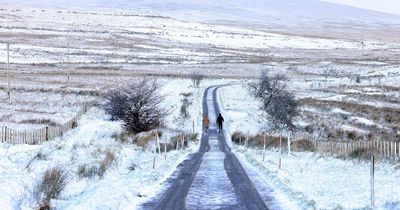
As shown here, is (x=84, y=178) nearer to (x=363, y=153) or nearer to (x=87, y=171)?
(x=87, y=171)

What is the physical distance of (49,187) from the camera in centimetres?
1497

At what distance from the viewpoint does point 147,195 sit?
15984 mm

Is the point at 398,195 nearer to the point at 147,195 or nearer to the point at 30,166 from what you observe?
the point at 147,195

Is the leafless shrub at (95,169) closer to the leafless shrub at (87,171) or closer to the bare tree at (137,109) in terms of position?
the leafless shrub at (87,171)

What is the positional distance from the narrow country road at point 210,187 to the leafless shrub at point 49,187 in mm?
2242

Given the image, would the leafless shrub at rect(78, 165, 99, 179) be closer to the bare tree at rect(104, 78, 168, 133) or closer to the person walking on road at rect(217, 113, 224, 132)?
the bare tree at rect(104, 78, 168, 133)

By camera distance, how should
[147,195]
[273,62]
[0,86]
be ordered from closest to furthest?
[147,195] → [0,86] → [273,62]

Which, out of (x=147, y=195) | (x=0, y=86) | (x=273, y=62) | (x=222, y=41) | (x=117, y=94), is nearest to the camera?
(x=147, y=195)

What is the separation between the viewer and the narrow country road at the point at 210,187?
574 inches

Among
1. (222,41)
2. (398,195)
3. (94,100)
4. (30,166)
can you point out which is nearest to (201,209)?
(398,195)

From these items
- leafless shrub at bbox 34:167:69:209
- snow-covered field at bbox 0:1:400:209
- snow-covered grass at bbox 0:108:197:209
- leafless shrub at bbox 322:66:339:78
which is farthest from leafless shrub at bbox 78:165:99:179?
leafless shrub at bbox 322:66:339:78

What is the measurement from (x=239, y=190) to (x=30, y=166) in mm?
7172

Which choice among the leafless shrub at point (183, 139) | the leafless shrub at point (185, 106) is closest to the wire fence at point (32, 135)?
the leafless shrub at point (183, 139)

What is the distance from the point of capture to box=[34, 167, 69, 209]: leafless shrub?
14232mm
